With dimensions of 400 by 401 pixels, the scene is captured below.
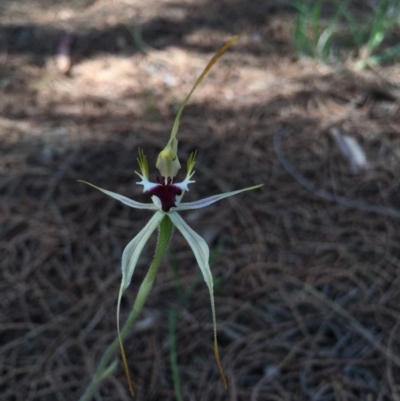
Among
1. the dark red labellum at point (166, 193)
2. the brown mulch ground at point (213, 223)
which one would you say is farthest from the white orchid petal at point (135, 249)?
the brown mulch ground at point (213, 223)

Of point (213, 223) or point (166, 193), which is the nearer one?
point (166, 193)

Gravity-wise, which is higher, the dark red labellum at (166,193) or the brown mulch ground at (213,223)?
the dark red labellum at (166,193)

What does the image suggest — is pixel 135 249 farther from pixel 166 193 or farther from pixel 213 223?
pixel 213 223

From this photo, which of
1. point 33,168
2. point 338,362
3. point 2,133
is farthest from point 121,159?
point 338,362

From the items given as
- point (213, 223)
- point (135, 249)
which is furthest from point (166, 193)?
point (213, 223)

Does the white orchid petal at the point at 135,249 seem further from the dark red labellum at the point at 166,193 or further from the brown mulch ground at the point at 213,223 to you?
the brown mulch ground at the point at 213,223

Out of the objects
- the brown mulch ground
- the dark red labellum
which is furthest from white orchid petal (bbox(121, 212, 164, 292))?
the brown mulch ground

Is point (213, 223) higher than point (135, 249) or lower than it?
lower

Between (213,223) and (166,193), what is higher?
(166,193)

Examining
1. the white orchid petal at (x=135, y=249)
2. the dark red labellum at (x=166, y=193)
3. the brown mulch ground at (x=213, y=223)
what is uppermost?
the dark red labellum at (x=166, y=193)
